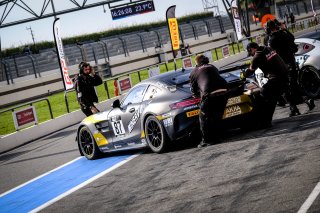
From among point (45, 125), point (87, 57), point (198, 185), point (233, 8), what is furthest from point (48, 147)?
point (233, 8)

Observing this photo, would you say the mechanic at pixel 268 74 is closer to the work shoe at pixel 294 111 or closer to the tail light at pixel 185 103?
the work shoe at pixel 294 111

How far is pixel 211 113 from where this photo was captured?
27.8 feet

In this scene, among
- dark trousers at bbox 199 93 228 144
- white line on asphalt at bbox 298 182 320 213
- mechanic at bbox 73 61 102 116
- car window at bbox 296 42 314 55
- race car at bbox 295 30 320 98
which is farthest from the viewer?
mechanic at bbox 73 61 102 116

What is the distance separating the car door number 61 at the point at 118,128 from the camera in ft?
32.5

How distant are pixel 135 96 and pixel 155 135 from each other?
1085mm

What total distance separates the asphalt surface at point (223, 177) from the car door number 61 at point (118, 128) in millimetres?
626

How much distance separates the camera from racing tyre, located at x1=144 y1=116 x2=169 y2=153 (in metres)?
8.86

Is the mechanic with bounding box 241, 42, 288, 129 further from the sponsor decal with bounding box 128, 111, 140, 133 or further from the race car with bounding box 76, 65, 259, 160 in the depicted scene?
the sponsor decal with bounding box 128, 111, 140, 133

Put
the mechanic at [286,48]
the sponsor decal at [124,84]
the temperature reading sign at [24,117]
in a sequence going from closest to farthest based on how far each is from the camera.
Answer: the mechanic at [286,48] < the temperature reading sign at [24,117] < the sponsor decal at [124,84]

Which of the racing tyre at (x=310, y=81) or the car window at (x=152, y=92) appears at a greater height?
the car window at (x=152, y=92)

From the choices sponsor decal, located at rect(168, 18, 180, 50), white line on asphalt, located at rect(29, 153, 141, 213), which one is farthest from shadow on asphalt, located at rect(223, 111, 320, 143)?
sponsor decal, located at rect(168, 18, 180, 50)

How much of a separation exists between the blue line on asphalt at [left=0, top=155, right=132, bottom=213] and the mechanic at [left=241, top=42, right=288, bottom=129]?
9.52ft

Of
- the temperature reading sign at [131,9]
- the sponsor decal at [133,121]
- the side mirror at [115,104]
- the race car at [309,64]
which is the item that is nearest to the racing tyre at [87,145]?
the side mirror at [115,104]

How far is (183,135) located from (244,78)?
5.25 feet
